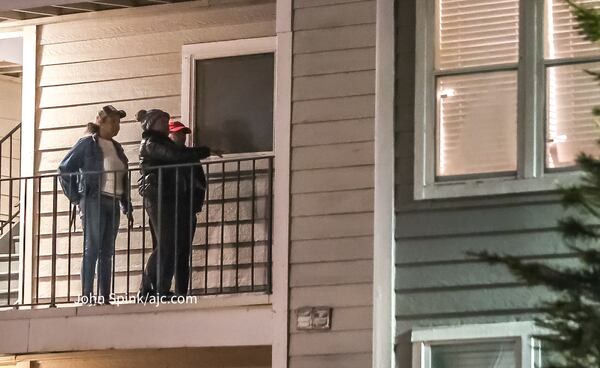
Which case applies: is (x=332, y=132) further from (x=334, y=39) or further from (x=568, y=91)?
(x=568, y=91)

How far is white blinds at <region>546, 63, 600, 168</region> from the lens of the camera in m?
13.1

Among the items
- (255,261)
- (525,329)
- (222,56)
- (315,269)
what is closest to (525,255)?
(525,329)

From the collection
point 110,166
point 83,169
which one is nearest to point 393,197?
point 110,166

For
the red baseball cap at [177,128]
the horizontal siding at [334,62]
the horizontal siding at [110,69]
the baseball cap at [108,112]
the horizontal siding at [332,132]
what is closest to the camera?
the horizontal siding at [332,132]

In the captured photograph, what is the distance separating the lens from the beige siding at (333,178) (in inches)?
527

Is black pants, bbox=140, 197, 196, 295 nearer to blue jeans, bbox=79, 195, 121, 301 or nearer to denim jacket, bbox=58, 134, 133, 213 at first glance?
blue jeans, bbox=79, 195, 121, 301

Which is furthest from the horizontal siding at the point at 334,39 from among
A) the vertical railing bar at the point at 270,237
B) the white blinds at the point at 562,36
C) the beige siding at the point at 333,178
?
the white blinds at the point at 562,36

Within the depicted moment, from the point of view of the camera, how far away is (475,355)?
1297cm

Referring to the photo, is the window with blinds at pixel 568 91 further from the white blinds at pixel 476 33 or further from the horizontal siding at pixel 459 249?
the horizontal siding at pixel 459 249

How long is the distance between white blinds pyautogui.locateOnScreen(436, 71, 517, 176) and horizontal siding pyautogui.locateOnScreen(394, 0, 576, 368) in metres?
0.24

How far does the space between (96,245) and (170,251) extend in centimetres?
61

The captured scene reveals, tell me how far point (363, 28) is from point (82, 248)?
3665 millimetres

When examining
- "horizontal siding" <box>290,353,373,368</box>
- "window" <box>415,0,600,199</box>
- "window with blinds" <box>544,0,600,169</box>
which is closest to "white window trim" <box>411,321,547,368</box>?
"horizontal siding" <box>290,353,373,368</box>

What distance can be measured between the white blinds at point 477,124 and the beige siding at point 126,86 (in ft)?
7.75
